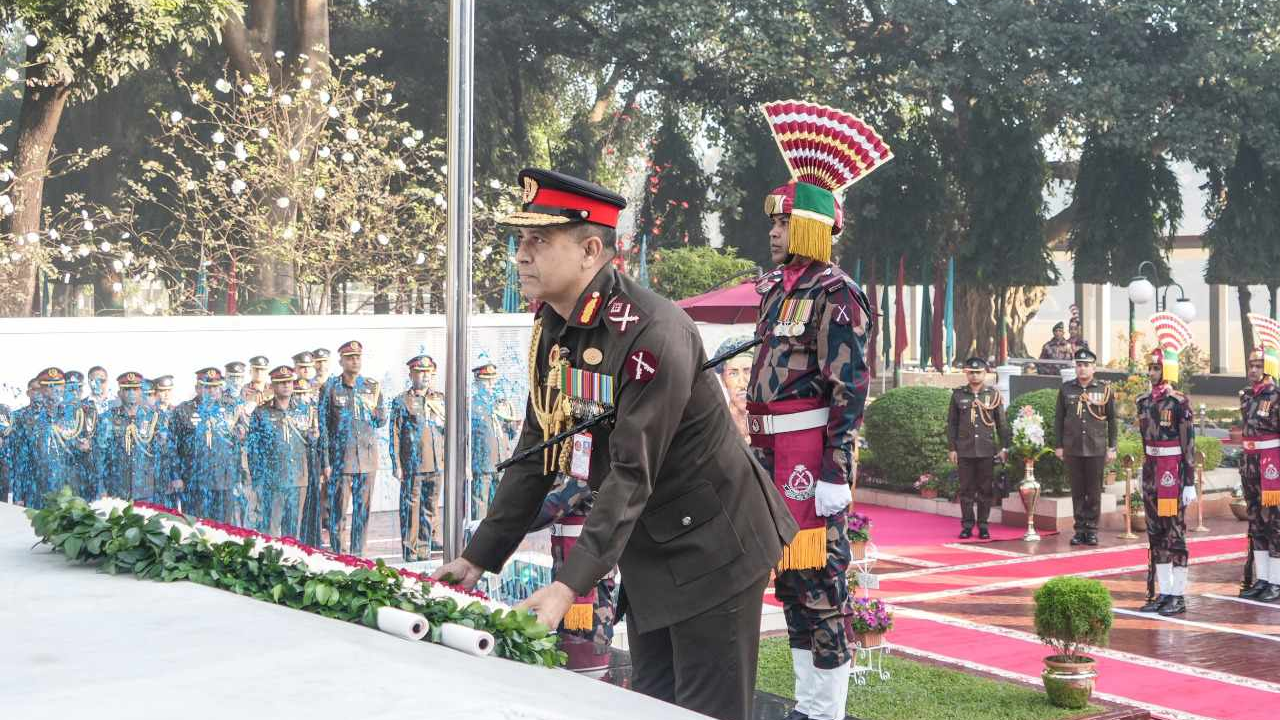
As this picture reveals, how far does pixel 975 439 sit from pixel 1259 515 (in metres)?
3.46

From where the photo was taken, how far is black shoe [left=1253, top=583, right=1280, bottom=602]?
32.0ft

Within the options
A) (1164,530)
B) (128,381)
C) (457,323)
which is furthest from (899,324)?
(457,323)

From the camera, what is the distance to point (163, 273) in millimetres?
14992

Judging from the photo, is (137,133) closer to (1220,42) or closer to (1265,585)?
(1265,585)

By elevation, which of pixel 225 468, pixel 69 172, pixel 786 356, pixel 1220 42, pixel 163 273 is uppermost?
pixel 1220 42

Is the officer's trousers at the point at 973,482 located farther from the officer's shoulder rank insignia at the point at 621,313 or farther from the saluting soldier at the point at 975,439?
the officer's shoulder rank insignia at the point at 621,313

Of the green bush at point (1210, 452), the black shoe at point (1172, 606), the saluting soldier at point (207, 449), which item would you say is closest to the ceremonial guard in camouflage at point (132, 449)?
the saluting soldier at point (207, 449)

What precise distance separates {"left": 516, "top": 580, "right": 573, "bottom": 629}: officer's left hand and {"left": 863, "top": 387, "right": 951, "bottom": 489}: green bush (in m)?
12.9

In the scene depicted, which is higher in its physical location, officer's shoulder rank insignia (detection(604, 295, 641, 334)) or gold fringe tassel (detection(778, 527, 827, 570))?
officer's shoulder rank insignia (detection(604, 295, 641, 334))

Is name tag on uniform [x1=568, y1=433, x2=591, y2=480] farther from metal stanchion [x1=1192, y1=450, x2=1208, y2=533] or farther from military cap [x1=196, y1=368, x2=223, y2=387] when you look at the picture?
metal stanchion [x1=1192, y1=450, x2=1208, y2=533]

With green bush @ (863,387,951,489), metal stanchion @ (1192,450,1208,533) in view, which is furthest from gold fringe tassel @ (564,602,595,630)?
green bush @ (863,387,951,489)

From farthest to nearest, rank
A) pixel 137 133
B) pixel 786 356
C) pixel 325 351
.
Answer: pixel 137 133, pixel 325 351, pixel 786 356

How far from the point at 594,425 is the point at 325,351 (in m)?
7.87

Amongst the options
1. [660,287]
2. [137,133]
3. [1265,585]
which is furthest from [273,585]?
[660,287]
